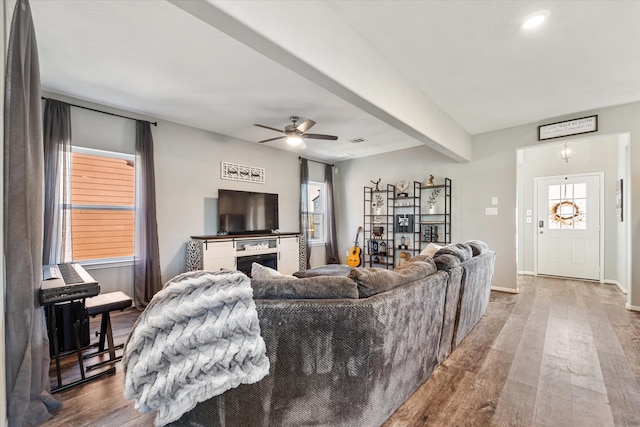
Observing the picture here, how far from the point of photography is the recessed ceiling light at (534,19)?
6.35 ft

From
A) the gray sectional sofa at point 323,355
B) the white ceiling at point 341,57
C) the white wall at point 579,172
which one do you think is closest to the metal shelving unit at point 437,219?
the white wall at point 579,172

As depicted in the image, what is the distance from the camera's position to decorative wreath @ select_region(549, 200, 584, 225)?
5.14 meters

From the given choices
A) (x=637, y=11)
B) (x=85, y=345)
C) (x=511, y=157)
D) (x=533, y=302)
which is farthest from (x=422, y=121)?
(x=85, y=345)

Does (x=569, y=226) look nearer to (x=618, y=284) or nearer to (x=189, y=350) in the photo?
(x=618, y=284)

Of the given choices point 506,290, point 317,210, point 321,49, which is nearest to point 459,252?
point 321,49

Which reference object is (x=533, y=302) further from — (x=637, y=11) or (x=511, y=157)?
(x=637, y=11)

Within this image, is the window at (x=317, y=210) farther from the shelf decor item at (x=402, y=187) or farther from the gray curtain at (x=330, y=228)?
the shelf decor item at (x=402, y=187)

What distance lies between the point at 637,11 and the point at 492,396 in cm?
281

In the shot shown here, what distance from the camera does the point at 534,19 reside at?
1.99 metres

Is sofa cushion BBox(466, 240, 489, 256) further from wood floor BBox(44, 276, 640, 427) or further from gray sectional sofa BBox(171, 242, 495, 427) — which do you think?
gray sectional sofa BBox(171, 242, 495, 427)

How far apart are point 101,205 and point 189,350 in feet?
11.3

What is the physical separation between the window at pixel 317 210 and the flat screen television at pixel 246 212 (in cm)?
143

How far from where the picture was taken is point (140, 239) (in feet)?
12.0

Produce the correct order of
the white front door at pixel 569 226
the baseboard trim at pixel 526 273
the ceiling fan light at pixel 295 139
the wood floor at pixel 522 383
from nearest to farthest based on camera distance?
1. the wood floor at pixel 522 383
2. the ceiling fan light at pixel 295 139
3. the white front door at pixel 569 226
4. the baseboard trim at pixel 526 273
